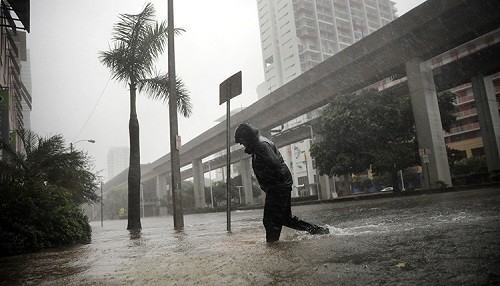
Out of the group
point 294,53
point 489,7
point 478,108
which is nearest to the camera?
point 489,7

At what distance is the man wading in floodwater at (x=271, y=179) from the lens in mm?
3672

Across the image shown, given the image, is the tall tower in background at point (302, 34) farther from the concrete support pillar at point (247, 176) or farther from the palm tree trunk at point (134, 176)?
the palm tree trunk at point (134, 176)

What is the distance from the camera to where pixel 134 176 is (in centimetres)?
1175

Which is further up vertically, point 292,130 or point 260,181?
point 292,130

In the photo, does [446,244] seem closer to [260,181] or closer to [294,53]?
[260,181]

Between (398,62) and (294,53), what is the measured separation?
63791 millimetres

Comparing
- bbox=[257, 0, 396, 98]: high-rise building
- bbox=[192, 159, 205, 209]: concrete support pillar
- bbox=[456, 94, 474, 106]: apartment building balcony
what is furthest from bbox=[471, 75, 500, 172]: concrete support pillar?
bbox=[257, 0, 396, 98]: high-rise building

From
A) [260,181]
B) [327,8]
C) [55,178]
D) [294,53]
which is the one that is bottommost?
[260,181]

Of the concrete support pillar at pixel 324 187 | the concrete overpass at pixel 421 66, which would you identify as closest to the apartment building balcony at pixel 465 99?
the concrete overpass at pixel 421 66

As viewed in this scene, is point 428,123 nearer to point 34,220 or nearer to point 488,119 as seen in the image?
point 488,119

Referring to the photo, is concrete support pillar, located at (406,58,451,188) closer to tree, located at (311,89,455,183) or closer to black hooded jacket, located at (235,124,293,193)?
tree, located at (311,89,455,183)

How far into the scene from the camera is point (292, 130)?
38.9 metres

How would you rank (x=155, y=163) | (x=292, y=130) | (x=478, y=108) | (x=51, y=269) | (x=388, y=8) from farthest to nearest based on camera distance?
(x=388, y=8) → (x=155, y=163) → (x=292, y=130) → (x=478, y=108) → (x=51, y=269)

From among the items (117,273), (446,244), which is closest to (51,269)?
(117,273)
